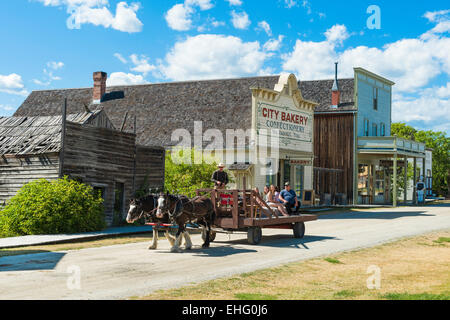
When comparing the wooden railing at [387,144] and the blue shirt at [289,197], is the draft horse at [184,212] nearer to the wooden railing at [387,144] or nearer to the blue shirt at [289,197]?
the blue shirt at [289,197]

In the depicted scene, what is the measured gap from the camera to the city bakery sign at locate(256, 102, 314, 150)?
107 ft

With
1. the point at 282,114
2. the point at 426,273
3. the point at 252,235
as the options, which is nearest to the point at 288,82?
the point at 282,114

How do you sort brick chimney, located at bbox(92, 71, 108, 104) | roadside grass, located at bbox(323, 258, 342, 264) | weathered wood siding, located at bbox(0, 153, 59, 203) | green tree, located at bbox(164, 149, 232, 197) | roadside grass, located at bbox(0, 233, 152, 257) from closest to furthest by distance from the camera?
1. roadside grass, located at bbox(323, 258, 342, 264)
2. roadside grass, located at bbox(0, 233, 152, 257)
3. weathered wood siding, located at bbox(0, 153, 59, 203)
4. green tree, located at bbox(164, 149, 232, 197)
5. brick chimney, located at bbox(92, 71, 108, 104)

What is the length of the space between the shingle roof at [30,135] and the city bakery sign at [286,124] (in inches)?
546

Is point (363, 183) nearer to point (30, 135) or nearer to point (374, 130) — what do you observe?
point (374, 130)

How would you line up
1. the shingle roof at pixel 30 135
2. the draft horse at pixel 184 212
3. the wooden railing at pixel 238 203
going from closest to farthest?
the draft horse at pixel 184 212 < the wooden railing at pixel 238 203 < the shingle roof at pixel 30 135

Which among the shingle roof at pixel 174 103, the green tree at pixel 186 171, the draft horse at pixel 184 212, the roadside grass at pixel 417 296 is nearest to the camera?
the roadside grass at pixel 417 296

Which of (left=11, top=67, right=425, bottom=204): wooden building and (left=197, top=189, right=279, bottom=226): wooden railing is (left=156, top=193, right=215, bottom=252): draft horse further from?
(left=11, top=67, right=425, bottom=204): wooden building

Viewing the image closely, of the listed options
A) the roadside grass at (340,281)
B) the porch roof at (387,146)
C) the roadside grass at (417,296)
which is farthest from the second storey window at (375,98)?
the roadside grass at (417,296)

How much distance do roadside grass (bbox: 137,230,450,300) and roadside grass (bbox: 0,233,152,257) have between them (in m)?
6.38

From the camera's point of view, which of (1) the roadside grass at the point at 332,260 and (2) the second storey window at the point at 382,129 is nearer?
(1) the roadside grass at the point at 332,260

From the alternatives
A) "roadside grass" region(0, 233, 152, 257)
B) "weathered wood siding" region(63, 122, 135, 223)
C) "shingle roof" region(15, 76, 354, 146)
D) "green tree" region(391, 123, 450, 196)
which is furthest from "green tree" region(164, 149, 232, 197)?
"green tree" region(391, 123, 450, 196)

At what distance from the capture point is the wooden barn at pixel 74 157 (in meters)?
20.1

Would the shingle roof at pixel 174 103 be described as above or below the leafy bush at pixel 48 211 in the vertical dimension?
above
